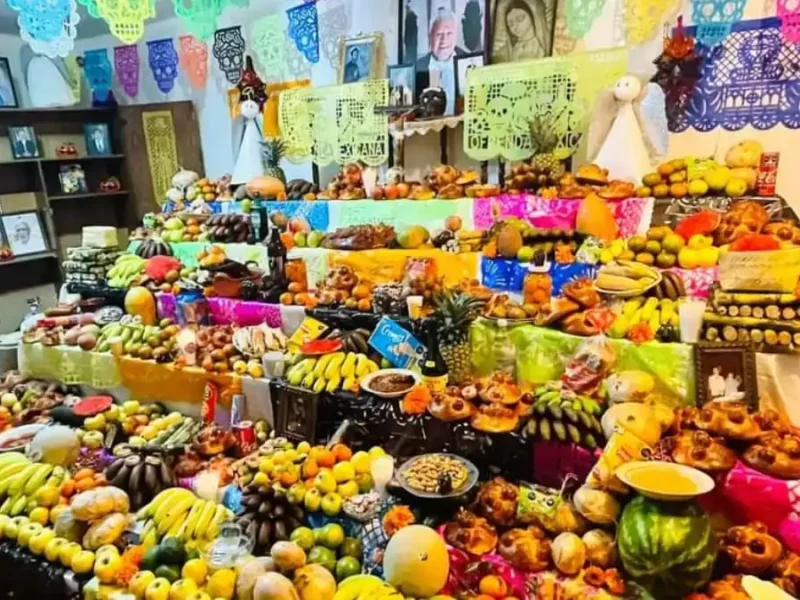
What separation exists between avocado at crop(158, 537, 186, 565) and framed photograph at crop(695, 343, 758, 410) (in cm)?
174

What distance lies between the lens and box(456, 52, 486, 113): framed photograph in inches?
132

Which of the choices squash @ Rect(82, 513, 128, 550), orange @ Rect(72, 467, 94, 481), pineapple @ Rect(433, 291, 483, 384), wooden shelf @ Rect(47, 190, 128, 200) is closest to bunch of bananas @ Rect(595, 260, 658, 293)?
pineapple @ Rect(433, 291, 483, 384)

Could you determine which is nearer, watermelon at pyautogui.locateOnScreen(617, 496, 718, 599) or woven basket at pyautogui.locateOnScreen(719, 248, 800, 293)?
watermelon at pyautogui.locateOnScreen(617, 496, 718, 599)

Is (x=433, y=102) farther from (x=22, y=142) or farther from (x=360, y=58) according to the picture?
(x=22, y=142)

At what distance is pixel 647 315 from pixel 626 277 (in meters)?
0.20

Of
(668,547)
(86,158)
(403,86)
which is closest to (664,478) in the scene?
(668,547)

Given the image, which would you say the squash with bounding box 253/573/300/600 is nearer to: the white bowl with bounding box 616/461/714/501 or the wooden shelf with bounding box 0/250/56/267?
the white bowl with bounding box 616/461/714/501

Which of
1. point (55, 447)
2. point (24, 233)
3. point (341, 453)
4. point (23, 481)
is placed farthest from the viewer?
point (24, 233)

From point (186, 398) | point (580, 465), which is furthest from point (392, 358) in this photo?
point (186, 398)

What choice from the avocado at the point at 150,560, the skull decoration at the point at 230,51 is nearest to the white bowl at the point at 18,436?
the avocado at the point at 150,560

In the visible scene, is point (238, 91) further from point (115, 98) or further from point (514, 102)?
point (514, 102)

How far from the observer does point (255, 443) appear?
2633mm

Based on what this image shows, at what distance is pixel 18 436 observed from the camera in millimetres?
2779

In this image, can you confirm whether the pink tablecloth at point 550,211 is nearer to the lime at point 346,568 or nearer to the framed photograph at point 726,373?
the framed photograph at point 726,373
